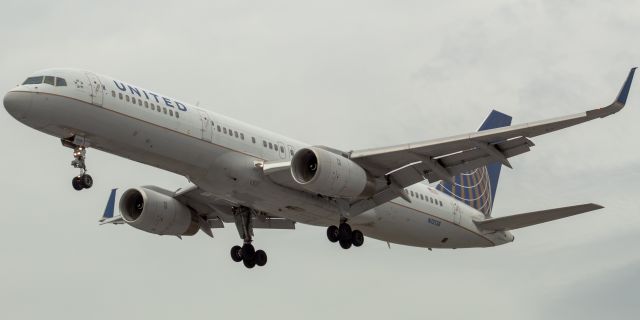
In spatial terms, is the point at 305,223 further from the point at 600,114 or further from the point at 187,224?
the point at 600,114

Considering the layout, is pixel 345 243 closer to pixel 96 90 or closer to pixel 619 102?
pixel 96 90

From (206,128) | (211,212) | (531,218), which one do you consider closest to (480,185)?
(531,218)

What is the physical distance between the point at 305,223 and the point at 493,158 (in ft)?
26.3

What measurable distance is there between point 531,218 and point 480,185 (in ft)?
25.2

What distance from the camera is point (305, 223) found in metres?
41.8

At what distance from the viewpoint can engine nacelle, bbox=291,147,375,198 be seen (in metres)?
37.5

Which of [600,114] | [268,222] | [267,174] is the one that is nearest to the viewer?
[600,114]

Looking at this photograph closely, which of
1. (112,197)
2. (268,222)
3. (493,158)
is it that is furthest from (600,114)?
(112,197)

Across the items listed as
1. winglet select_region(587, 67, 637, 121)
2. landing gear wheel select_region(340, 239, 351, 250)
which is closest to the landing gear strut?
landing gear wheel select_region(340, 239, 351, 250)

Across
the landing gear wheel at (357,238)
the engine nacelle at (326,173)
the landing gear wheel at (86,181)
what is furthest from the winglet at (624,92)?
the landing gear wheel at (86,181)

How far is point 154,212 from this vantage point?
43.1 m

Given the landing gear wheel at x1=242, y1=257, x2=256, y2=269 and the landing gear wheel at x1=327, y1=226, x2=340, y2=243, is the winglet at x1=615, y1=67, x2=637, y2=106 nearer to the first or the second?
the landing gear wheel at x1=327, y1=226, x2=340, y2=243

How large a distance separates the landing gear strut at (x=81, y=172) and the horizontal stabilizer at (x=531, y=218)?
16314 millimetres

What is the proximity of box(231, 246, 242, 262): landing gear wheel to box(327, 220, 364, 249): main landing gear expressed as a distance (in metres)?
4.29
